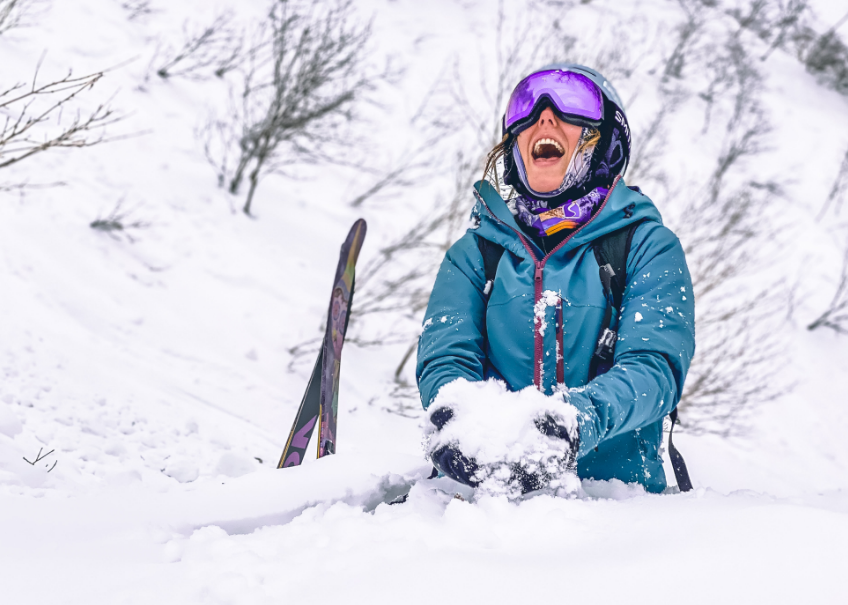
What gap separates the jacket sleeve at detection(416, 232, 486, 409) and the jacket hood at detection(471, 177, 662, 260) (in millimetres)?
83

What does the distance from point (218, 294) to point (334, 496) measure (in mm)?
6102

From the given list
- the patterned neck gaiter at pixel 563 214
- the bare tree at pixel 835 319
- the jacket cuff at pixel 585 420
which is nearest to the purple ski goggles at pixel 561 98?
the patterned neck gaiter at pixel 563 214

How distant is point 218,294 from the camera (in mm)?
6945

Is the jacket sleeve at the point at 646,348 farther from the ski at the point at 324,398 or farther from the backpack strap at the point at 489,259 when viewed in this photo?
the ski at the point at 324,398

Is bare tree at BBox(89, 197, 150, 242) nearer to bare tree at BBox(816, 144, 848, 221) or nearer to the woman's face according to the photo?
the woman's face

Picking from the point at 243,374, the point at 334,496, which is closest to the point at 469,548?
the point at 334,496

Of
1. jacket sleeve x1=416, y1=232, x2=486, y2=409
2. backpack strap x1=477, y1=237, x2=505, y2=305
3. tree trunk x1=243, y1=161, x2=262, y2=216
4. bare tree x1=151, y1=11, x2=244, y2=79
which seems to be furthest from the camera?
bare tree x1=151, y1=11, x2=244, y2=79

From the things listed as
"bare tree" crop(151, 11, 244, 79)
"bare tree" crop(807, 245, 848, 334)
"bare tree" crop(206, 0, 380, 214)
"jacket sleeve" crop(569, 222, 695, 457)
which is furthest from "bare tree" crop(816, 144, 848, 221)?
"jacket sleeve" crop(569, 222, 695, 457)

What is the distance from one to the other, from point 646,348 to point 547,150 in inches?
31.4

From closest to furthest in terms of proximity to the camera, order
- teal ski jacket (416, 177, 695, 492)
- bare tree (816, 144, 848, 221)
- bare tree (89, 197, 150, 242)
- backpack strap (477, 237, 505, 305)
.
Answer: teal ski jacket (416, 177, 695, 492)
backpack strap (477, 237, 505, 305)
bare tree (89, 197, 150, 242)
bare tree (816, 144, 848, 221)

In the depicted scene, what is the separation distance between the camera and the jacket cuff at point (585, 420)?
124 centimetres

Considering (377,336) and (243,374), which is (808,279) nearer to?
(377,336)

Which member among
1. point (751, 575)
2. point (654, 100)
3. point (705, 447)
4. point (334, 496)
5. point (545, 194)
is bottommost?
point (705, 447)

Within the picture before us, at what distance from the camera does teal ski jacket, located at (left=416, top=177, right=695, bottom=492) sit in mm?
1455
